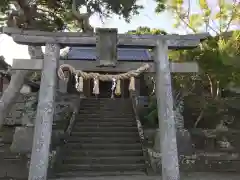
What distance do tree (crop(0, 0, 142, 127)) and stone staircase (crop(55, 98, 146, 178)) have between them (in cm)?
271

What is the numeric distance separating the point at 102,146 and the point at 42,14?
5.05 meters

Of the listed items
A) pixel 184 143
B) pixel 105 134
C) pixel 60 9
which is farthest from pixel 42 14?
pixel 184 143

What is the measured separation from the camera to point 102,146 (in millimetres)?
11156

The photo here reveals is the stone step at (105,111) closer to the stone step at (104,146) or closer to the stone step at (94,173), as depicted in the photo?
the stone step at (104,146)

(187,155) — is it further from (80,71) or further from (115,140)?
(80,71)

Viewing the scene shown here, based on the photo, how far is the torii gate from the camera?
7098 mm

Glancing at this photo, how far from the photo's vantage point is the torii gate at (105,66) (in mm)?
7098

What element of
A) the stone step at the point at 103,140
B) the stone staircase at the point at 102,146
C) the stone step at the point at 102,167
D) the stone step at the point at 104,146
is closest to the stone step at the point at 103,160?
the stone staircase at the point at 102,146

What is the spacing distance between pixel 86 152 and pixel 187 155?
333cm

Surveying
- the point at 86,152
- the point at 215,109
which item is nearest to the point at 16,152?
the point at 86,152

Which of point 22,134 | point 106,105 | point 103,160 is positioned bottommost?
point 103,160

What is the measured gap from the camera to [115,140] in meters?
11.6

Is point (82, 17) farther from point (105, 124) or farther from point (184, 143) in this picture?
point (184, 143)

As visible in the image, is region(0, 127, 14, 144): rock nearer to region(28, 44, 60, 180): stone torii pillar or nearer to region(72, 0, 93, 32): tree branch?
region(72, 0, 93, 32): tree branch
